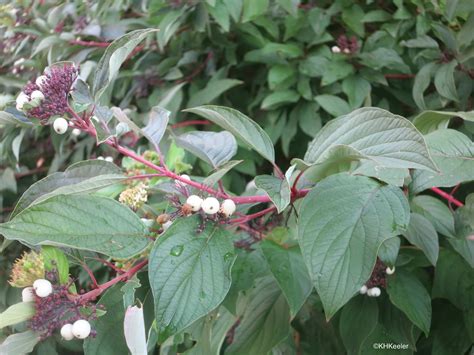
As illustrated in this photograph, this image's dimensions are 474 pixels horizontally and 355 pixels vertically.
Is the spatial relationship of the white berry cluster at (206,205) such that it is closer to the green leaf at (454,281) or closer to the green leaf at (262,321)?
the green leaf at (262,321)

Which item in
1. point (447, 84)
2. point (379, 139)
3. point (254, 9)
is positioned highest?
point (379, 139)

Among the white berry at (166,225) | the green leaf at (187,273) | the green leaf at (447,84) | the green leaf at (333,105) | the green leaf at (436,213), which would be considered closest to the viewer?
the green leaf at (187,273)

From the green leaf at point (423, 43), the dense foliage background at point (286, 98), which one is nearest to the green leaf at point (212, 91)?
the dense foliage background at point (286, 98)

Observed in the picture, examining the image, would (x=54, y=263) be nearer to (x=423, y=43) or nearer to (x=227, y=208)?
(x=227, y=208)

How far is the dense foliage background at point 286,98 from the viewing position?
0.73m

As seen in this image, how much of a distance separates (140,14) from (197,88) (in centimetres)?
35

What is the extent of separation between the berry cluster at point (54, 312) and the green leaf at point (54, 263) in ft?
0.06

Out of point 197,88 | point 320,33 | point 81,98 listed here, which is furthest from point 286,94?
point 81,98

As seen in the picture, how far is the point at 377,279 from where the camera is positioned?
728 mm

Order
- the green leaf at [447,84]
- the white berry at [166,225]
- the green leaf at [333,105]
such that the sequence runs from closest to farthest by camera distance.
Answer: the white berry at [166,225]
the green leaf at [447,84]
the green leaf at [333,105]

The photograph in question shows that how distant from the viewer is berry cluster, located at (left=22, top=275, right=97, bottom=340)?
502 millimetres

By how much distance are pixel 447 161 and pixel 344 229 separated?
0.65 ft

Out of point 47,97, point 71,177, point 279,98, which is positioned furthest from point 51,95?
point 279,98

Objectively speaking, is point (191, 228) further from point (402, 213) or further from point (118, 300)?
point (402, 213)
